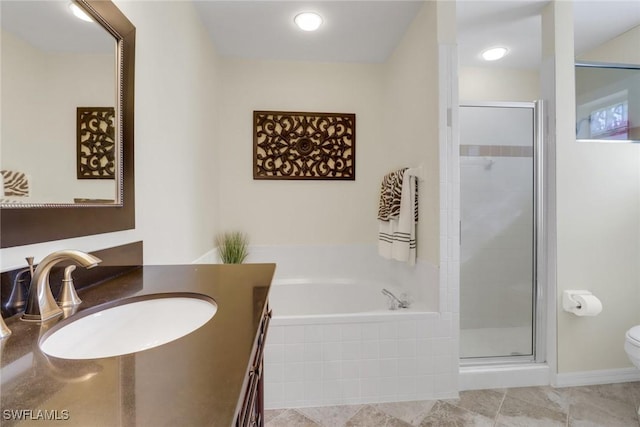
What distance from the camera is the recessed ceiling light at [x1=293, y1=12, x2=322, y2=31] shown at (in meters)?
2.05

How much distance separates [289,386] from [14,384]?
1487mm

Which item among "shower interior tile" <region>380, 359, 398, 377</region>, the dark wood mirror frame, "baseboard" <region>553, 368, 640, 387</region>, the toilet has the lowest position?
"baseboard" <region>553, 368, 640, 387</region>

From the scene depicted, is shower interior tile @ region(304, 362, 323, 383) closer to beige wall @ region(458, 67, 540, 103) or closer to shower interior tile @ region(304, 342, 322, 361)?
shower interior tile @ region(304, 342, 322, 361)

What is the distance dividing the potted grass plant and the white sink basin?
168 centimetres

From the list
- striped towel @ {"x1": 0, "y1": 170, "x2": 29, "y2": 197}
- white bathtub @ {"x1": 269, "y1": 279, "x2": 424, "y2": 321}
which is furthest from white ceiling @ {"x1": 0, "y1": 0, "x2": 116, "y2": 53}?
white bathtub @ {"x1": 269, "y1": 279, "x2": 424, "y2": 321}

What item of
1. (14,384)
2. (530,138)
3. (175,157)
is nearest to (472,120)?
(530,138)

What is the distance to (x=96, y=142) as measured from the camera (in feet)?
3.22

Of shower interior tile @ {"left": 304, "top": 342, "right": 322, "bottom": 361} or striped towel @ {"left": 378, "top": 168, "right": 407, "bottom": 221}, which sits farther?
striped towel @ {"left": 378, "top": 168, "right": 407, "bottom": 221}

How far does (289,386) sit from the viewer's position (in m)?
1.68

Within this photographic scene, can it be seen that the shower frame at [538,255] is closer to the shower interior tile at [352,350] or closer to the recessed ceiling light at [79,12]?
the shower interior tile at [352,350]

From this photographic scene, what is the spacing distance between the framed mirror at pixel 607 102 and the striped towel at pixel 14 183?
2.72m

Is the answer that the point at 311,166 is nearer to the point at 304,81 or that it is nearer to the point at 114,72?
the point at 304,81

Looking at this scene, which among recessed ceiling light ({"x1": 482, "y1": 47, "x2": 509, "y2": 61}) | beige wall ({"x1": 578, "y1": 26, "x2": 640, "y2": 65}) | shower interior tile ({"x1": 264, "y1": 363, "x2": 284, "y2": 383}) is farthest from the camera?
recessed ceiling light ({"x1": 482, "y1": 47, "x2": 509, "y2": 61})

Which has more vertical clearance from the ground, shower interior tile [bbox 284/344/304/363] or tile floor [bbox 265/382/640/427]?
shower interior tile [bbox 284/344/304/363]
